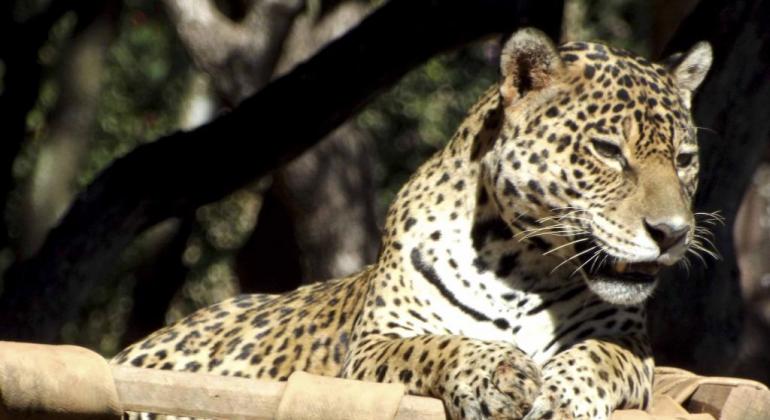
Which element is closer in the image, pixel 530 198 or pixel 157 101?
pixel 530 198

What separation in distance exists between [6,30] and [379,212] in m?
6.26

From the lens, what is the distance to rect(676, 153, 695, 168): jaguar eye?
285 inches

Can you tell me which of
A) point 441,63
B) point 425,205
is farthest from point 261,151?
point 441,63

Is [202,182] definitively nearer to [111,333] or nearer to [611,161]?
[611,161]

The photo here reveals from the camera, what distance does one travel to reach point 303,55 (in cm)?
1434

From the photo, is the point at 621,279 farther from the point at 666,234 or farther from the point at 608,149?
the point at 608,149

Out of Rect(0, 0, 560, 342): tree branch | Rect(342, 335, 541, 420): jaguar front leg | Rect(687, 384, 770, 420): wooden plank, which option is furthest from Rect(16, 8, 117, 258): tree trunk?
Rect(687, 384, 770, 420): wooden plank

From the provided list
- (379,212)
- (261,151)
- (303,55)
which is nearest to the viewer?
(261,151)

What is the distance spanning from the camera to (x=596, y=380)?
21.9 feet

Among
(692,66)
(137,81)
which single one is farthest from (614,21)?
(692,66)

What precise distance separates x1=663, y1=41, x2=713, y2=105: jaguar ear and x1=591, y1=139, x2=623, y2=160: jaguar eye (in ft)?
2.31

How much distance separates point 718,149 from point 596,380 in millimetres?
3155

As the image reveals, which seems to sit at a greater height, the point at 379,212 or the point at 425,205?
the point at 425,205

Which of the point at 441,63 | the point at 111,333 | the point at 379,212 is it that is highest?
the point at 441,63
